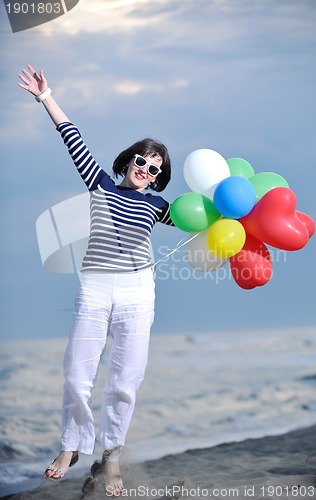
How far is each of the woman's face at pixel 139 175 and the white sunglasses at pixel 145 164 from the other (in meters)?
0.01

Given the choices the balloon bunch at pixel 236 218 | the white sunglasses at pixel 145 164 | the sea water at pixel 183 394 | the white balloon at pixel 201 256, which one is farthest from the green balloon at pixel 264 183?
the sea water at pixel 183 394

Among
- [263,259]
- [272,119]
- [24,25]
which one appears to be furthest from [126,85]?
[263,259]

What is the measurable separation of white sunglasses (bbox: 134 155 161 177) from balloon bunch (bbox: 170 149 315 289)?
0.12 metres

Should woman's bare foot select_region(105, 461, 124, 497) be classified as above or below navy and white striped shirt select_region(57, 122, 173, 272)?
below

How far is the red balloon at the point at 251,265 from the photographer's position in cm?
247

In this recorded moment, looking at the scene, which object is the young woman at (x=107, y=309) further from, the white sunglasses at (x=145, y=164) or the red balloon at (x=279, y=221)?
the red balloon at (x=279, y=221)

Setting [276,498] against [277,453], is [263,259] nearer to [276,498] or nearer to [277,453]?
[276,498]

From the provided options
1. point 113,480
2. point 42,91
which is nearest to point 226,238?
point 42,91

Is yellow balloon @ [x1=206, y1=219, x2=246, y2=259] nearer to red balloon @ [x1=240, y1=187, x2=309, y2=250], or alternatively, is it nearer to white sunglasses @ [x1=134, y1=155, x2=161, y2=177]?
red balloon @ [x1=240, y1=187, x2=309, y2=250]

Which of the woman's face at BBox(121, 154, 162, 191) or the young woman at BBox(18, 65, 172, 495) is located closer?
the young woman at BBox(18, 65, 172, 495)

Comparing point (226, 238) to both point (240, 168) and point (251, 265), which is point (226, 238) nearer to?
point (251, 265)

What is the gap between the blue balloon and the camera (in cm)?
240

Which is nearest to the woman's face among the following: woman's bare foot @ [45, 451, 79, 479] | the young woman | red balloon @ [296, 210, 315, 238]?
the young woman

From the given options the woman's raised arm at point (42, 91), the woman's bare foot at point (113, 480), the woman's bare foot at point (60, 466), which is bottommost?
the woman's bare foot at point (113, 480)
